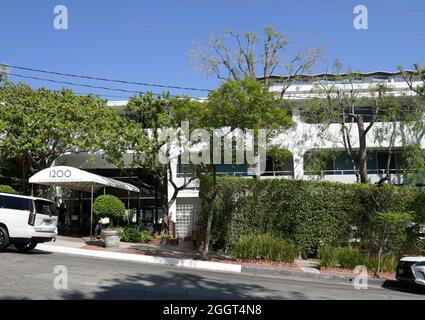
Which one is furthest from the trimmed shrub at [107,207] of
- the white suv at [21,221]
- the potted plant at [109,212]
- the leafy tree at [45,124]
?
the leafy tree at [45,124]

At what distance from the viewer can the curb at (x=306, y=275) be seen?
15.2m

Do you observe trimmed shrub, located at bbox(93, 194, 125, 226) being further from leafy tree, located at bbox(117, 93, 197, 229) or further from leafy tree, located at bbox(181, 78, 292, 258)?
leafy tree, located at bbox(181, 78, 292, 258)

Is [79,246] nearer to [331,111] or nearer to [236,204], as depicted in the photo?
[236,204]

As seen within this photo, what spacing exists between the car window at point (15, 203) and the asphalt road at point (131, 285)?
1560 mm


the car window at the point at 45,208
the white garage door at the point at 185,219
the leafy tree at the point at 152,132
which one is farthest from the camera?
the white garage door at the point at 185,219

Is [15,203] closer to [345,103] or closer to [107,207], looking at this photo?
[107,207]

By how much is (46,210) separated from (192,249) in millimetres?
6990

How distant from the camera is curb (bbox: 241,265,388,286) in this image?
1521 cm

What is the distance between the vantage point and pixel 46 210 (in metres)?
15.9

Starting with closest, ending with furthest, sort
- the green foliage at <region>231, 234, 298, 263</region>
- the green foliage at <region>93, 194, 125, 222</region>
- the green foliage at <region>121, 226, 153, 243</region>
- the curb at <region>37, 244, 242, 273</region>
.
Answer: the curb at <region>37, 244, 242, 273</region> < the green foliage at <region>231, 234, 298, 263</region> < the green foliage at <region>93, 194, 125, 222</region> < the green foliage at <region>121, 226, 153, 243</region>

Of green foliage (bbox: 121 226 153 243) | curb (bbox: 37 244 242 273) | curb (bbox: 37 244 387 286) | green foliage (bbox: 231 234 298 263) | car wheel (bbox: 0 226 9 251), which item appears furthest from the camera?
green foliage (bbox: 121 226 153 243)

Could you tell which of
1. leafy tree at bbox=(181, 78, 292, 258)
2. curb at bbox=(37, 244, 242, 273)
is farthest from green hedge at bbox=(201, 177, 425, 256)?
leafy tree at bbox=(181, 78, 292, 258)

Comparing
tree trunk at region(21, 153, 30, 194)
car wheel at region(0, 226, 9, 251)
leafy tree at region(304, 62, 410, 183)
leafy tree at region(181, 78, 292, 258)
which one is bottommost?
car wheel at region(0, 226, 9, 251)

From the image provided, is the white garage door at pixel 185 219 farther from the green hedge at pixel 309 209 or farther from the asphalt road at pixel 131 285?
the asphalt road at pixel 131 285
